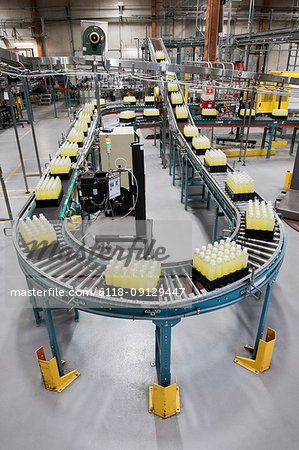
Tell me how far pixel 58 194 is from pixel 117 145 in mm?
2381

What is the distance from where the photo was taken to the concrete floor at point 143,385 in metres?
3.12

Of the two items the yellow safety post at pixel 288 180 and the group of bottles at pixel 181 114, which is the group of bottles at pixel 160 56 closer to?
the group of bottles at pixel 181 114

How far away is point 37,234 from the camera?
149 inches

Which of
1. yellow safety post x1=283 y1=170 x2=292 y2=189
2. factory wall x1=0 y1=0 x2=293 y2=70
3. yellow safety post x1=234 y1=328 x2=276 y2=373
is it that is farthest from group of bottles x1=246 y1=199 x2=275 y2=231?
factory wall x1=0 y1=0 x2=293 y2=70

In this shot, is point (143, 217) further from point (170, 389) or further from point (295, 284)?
point (295, 284)

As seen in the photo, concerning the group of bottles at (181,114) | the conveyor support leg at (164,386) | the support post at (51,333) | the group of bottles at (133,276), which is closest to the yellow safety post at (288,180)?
the group of bottles at (181,114)

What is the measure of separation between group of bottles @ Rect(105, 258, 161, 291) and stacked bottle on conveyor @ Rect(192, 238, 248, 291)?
0.44 metres

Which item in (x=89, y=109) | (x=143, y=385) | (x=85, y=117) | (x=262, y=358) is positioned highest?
(x=89, y=109)

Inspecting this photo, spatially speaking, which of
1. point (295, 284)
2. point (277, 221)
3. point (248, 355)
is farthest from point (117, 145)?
point (248, 355)

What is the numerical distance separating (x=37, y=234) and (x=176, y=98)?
29.3 ft

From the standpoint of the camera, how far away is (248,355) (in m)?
3.98

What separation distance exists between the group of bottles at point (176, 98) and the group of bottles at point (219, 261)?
29.5ft

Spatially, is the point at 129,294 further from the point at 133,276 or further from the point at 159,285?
the point at 159,285

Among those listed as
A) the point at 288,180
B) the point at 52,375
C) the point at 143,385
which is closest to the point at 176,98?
the point at 288,180
